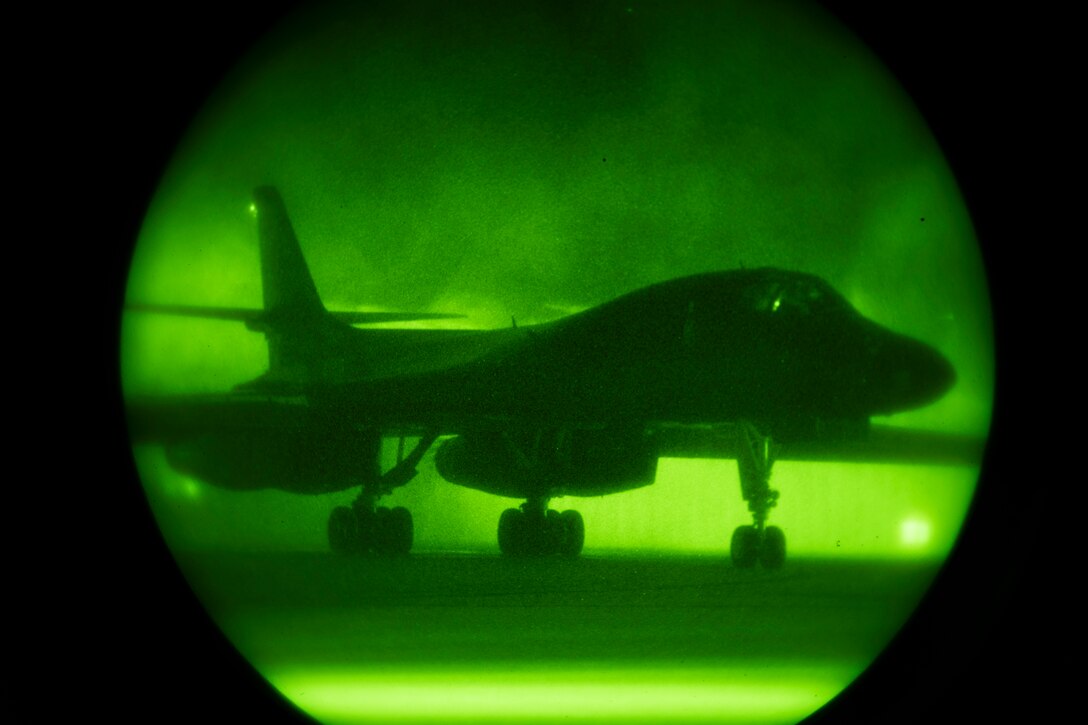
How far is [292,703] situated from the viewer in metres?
1.13

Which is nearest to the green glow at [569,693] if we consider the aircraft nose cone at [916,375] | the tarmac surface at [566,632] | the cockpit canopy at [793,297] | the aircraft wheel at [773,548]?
the tarmac surface at [566,632]

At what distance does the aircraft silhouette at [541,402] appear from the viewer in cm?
124

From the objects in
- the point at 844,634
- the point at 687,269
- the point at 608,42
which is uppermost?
the point at 608,42

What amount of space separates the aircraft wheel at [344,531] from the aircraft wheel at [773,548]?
46cm

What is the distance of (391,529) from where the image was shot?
4.01ft

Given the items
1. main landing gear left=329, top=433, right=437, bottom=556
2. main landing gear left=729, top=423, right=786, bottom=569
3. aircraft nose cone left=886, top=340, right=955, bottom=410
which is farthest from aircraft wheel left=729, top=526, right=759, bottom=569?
main landing gear left=329, top=433, right=437, bottom=556

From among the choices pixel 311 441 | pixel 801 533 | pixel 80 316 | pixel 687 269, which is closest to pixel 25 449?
pixel 80 316

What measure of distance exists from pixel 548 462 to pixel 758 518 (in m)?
0.25

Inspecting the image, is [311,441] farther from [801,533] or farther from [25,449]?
[801,533]

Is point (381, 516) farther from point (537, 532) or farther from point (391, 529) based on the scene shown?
point (537, 532)

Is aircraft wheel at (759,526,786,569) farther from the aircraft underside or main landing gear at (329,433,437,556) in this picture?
main landing gear at (329,433,437,556)

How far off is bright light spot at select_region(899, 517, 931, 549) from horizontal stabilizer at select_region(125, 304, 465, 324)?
550mm

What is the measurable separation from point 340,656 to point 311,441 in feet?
0.81

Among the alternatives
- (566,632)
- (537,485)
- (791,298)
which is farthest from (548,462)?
(791,298)
